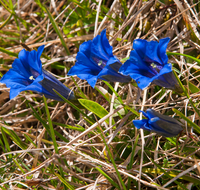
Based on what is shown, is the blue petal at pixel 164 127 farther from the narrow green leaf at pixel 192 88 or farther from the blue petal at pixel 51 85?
the blue petal at pixel 51 85

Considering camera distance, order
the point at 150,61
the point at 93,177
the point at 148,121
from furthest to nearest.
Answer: the point at 93,177, the point at 150,61, the point at 148,121

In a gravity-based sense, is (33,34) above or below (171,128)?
above

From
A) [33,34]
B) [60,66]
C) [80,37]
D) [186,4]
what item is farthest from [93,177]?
[33,34]

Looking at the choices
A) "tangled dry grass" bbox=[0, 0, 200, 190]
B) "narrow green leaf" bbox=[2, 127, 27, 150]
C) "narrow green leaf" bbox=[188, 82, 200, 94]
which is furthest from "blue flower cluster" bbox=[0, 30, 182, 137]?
"narrow green leaf" bbox=[2, 127, 27, 150]

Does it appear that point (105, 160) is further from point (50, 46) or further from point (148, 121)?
point (50, 46)

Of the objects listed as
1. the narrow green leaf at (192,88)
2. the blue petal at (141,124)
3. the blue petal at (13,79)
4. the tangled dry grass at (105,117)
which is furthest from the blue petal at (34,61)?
the narrow green leaf at (192,88)

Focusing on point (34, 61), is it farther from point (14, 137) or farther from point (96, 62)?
point (14, 137)

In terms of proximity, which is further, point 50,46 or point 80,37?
point 50,46
